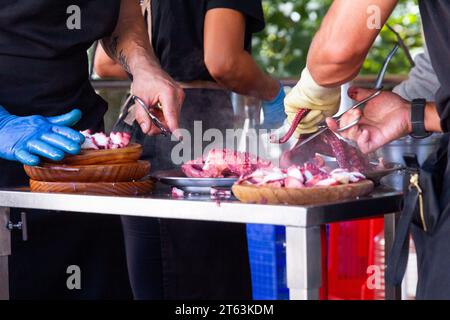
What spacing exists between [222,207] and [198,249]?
1215 mm

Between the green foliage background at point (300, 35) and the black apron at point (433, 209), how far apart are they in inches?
203

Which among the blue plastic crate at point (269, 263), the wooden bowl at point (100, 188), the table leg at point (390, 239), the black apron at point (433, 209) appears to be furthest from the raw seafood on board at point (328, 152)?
the blue plastic crate at point (269, 263)

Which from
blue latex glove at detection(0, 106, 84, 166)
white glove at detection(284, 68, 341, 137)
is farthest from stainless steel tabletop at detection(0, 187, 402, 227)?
white glove at detection(284, 68, 341, 137)

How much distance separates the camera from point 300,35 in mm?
7293

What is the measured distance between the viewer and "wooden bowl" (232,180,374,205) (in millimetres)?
1669

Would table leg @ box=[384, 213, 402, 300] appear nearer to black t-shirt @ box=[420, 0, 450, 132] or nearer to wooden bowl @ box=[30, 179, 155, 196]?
black t-shirt @ box=[420, 0, 450, 132]

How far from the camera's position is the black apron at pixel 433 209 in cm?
176

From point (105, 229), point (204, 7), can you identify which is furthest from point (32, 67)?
point (204, 7)

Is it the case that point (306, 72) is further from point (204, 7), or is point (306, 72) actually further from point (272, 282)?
point (272, 282)

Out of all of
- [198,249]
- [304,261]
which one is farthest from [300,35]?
[304,261]

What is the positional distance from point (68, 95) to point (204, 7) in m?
0.72

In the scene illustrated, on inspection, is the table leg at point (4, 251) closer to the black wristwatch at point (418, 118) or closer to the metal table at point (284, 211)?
the metal table at point (284, 211)

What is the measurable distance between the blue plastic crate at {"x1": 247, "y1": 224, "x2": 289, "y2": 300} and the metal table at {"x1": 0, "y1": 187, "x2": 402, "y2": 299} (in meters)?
1.69

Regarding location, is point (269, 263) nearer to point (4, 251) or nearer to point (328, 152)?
point (328, 152)
